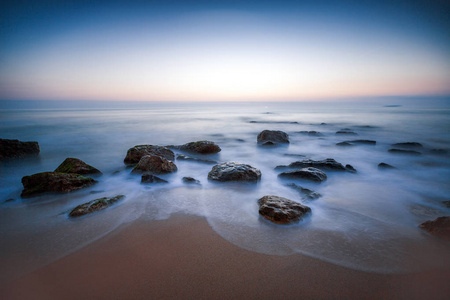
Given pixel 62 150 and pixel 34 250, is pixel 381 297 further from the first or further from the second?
pixel 62 150

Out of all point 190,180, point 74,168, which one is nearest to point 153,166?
point 190,180

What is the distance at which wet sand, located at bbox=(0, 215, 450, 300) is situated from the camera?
175 cm

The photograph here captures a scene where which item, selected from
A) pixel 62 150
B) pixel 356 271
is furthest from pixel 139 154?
pixel 356 271

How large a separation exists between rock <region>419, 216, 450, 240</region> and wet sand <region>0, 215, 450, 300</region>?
2.38ft

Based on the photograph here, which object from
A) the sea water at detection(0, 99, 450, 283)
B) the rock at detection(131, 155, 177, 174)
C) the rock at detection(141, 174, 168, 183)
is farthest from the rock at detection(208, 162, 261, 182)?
the rock at detection(131, 155, 177, 174)

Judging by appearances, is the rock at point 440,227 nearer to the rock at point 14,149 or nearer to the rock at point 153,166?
the rock at point 153,166

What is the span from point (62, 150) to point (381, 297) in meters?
10.5

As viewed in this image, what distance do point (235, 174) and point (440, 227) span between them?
10.2ft

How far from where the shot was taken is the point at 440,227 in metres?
2.50

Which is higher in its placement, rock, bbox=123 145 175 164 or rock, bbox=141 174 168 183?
rock, bbox=123 145 175 164

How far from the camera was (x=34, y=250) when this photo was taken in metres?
2.27

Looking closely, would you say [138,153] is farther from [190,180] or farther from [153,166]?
[190,180]

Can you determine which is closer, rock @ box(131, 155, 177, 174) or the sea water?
the sea water

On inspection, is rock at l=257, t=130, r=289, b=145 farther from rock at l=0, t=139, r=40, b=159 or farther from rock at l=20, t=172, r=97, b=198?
rock at l=0, t=139, r=40, b=159
